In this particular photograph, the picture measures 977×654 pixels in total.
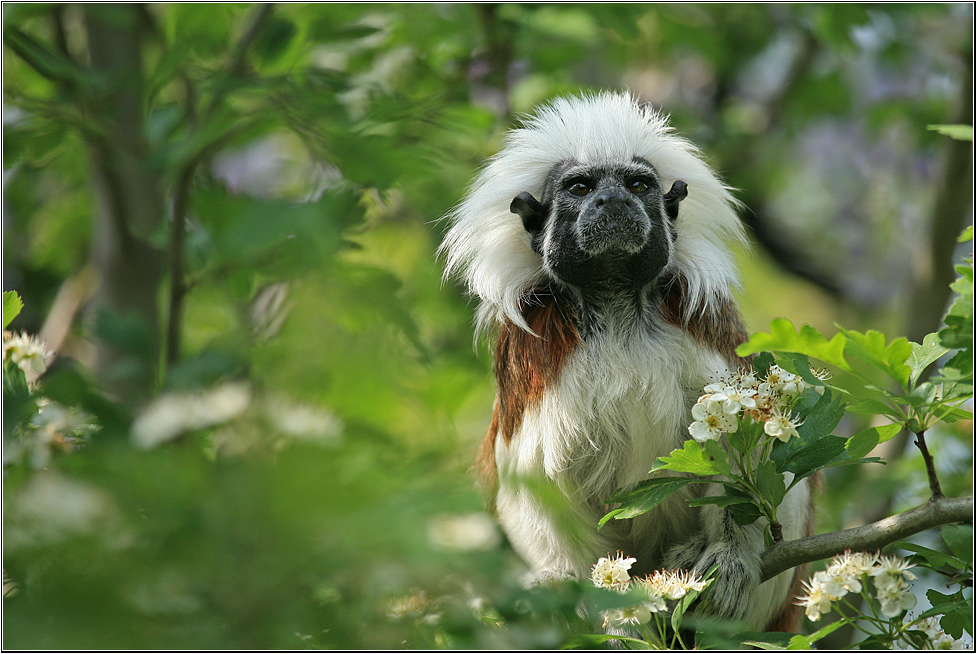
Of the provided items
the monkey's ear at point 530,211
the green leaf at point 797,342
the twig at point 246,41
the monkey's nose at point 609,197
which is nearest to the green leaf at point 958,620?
the green leaf at point 797,342

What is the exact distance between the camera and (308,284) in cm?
136

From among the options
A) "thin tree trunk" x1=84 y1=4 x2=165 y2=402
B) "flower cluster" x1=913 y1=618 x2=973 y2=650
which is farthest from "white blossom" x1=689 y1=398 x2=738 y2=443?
"thin tree trunk" x1=84 y1=4 x2=165 y2=402

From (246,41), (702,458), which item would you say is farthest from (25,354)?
(246,41)

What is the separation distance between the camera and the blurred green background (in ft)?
3.89

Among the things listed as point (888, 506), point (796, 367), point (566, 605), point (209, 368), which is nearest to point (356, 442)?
point (566, 605)

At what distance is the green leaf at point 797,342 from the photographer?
2158 millimetres

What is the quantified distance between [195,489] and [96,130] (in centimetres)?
295

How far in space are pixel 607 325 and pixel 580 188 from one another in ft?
2.02

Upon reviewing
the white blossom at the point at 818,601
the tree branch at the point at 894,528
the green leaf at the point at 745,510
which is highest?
the tree branch at the point at 894,528

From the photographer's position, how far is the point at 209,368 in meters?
1.94

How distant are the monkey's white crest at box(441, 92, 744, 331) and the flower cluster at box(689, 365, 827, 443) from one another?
1.17 meters

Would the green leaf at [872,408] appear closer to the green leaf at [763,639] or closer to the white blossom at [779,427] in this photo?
the white blossom at [779,427]

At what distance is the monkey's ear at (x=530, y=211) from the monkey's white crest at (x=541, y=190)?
0.05 m

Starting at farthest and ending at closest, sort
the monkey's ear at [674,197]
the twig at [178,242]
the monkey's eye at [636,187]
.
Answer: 1. the monkey's ear at [674,197]
2. the monkey's eye at [636,187]
3. the twig at [178,242]
